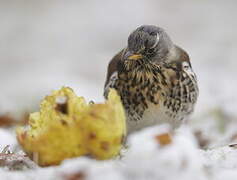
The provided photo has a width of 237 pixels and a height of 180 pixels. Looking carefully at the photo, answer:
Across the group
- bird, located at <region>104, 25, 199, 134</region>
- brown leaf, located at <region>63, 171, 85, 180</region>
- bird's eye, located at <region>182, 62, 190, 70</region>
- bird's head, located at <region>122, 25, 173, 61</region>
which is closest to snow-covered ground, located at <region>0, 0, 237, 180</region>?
brown leaf, located at <region>63, 171, 85, 180</region>

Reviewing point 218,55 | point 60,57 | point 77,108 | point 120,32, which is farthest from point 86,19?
point 77,108

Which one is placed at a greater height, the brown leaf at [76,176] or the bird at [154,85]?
the bird at [154,85]

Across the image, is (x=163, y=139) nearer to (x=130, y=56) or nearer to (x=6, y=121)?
→ (x=130, y=56)

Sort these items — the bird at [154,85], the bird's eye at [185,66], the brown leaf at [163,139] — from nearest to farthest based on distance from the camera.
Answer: the brown leaf at [163,139] < the bird at [154,85] < the bird's eye at [185,66]

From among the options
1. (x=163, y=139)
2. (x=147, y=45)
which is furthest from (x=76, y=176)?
(x=147, y=45)

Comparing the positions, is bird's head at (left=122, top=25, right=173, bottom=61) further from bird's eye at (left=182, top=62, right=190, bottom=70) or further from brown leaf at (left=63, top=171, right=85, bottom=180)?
brown leaf at (left=63, top=171, right=85, bottom=180)

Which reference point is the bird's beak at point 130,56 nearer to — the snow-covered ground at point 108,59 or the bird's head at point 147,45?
the bird's head at point 147,45

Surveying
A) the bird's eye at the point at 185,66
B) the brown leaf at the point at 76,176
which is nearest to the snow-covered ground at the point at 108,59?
the brown leaf at the point at 76,176
